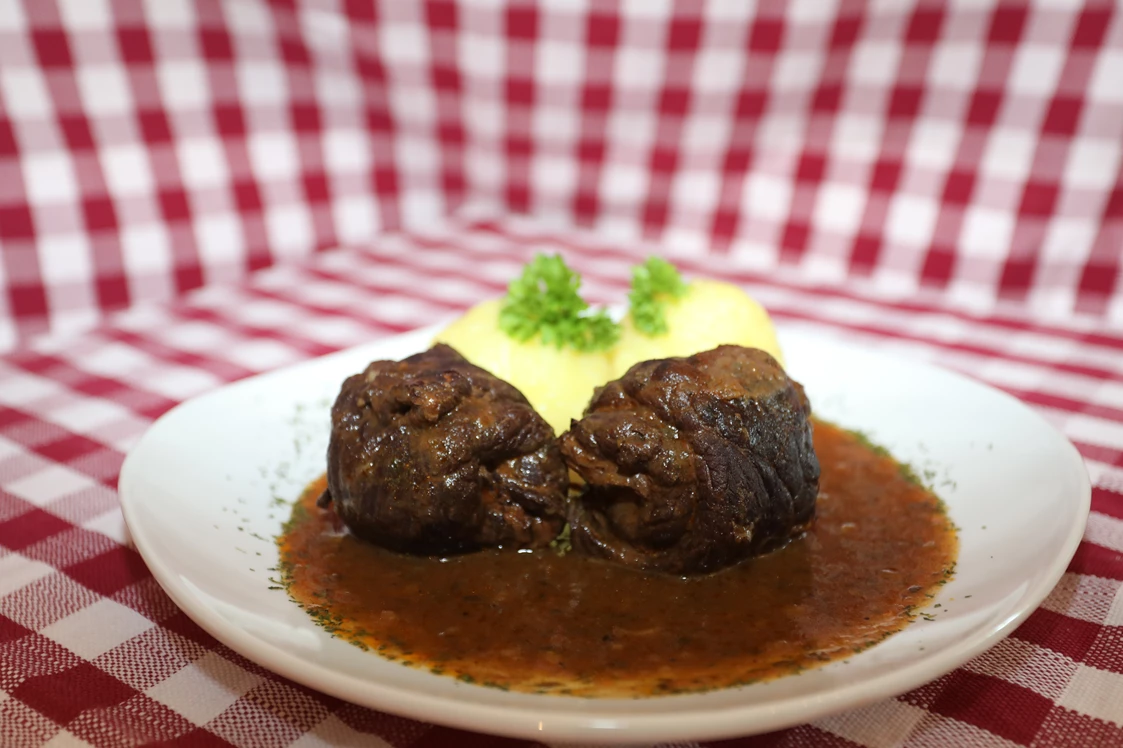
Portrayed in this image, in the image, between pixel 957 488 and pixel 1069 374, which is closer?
pixel 957 488

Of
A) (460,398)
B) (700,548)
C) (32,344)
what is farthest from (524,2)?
(700,548)

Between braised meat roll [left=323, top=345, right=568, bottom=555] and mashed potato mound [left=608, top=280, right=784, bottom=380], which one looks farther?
mashed potato mound [left=608, top=280, right=784, bottom=380]

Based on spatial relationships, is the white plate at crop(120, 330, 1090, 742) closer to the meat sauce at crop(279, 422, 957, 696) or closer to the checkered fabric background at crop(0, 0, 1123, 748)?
the meat sauce at crop(279, 422, 957, 696)

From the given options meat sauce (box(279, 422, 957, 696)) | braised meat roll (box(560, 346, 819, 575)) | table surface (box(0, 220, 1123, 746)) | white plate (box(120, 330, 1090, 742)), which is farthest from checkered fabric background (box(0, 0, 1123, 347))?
braised meat roll (box(560, 346, 819, 575))

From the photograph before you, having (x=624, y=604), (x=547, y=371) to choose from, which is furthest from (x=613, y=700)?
(x=547, y=371)

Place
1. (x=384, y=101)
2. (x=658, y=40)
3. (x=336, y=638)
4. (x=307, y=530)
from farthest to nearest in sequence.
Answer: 1. (x=384, y=101)
2. (x=658, y=40)
3. (x=307, y=530)
4. (x=336, y=638)

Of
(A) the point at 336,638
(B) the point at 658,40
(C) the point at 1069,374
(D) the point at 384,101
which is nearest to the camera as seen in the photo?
(A) the point at 336,638

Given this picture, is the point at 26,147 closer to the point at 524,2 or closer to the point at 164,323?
the point at 164,323

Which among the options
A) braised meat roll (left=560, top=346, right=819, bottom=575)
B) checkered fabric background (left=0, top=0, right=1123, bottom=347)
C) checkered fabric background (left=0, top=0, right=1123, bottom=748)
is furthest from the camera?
checkered fabric background (left=0, top=0, right=1123, bottom=347)

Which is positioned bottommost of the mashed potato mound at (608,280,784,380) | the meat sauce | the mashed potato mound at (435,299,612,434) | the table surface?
the table surface
